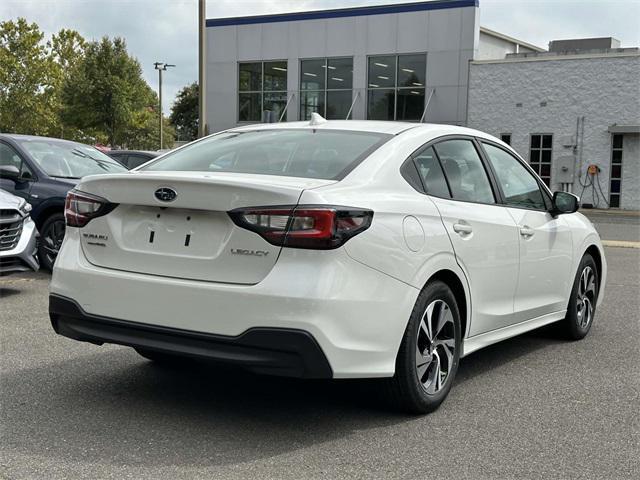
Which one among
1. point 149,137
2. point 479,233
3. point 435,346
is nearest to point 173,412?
point 435,346

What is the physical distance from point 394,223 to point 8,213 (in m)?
5.22

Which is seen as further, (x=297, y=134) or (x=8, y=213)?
(x=8, y=213)

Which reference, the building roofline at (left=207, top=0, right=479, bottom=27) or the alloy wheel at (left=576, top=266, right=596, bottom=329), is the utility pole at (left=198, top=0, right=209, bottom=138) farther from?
the building roofline at (left=207, top=0, right=479, bottom=27)

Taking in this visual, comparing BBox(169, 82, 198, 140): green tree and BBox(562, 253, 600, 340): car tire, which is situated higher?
BBox(169, 82, 198, 140): green tree

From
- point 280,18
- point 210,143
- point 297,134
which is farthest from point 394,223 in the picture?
point 280,18

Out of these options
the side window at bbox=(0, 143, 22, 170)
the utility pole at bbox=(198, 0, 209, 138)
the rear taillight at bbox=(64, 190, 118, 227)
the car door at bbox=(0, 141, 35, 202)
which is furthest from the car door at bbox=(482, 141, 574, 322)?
the utility pole at bbox=(198, 0, 209, 138)

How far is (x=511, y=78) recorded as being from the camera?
105ft

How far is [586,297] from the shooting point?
6605 millimetres

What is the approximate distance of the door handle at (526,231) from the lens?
5311 mm

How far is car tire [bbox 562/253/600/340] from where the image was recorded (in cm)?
629

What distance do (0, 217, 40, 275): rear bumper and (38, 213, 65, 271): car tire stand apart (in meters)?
Result: 0.91

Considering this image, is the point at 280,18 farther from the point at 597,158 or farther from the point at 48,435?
the point at 48,435

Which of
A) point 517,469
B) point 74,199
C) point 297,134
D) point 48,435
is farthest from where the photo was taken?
point 297,134

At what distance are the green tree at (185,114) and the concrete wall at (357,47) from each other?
51.1 m
